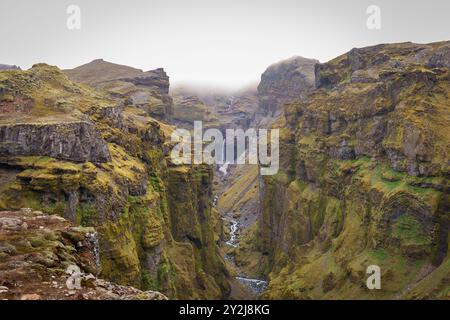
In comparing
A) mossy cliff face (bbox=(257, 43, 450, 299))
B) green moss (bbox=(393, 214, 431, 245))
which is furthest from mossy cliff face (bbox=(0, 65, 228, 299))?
green moss (bbox=(393, 214, 431, 245))

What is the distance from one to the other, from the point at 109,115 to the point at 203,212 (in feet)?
166

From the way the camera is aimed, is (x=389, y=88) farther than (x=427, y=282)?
Yes

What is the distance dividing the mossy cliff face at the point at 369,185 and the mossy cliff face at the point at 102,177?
1242 inches

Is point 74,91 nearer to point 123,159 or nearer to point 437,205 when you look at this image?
point 123,159

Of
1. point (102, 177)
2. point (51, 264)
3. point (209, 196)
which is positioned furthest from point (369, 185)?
point (51, 264)

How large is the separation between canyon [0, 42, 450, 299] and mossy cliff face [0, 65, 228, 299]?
23cm

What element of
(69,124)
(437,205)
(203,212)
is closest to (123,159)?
(69,124)

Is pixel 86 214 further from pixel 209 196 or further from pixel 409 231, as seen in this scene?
pixel 209 196

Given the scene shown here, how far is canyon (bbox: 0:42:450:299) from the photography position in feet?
182

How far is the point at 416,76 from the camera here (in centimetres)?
10869

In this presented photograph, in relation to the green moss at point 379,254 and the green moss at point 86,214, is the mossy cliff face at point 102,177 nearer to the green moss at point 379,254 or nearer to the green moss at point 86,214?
the green moss at point 86,214

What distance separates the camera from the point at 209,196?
5541 inches

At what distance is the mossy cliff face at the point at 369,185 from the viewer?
299 ft

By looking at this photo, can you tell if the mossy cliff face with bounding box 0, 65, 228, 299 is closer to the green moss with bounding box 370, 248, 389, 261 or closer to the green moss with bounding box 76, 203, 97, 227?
the green moss with bounding box 76, 203, 97, 227
